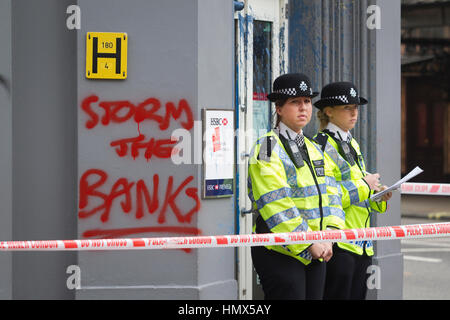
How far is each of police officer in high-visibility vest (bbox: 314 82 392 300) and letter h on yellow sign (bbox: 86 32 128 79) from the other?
1506 millimetres

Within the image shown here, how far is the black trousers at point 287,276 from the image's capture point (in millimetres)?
4105

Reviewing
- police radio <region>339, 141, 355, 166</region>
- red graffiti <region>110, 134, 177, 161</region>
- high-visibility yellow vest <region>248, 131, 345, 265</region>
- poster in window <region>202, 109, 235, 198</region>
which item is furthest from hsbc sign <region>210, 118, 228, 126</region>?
high-visibility yellow vest <region>248, 131, 345, 265</region>


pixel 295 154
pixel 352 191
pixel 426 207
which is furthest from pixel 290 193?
pixel 426 207

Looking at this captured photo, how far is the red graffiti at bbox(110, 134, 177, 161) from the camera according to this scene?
17.5ft

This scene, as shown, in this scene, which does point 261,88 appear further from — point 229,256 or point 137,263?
point 137,263

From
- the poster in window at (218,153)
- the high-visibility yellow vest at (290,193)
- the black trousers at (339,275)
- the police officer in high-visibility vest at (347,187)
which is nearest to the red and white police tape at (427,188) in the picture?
the police officer in high-visibility vest at (347,187)

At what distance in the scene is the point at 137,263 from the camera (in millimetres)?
5328

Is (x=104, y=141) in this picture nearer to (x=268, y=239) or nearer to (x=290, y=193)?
(x=290, y=193)

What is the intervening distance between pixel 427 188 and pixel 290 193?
1.69 meters

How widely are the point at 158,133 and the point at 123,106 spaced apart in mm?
328

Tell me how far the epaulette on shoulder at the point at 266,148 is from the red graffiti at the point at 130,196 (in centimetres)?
122

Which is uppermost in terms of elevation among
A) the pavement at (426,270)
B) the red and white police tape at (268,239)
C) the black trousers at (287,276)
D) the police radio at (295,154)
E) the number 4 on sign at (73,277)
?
the police radio at (295,154)

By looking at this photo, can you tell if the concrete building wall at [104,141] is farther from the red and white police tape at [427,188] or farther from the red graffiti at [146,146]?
the red and white police tape at [427,188]
